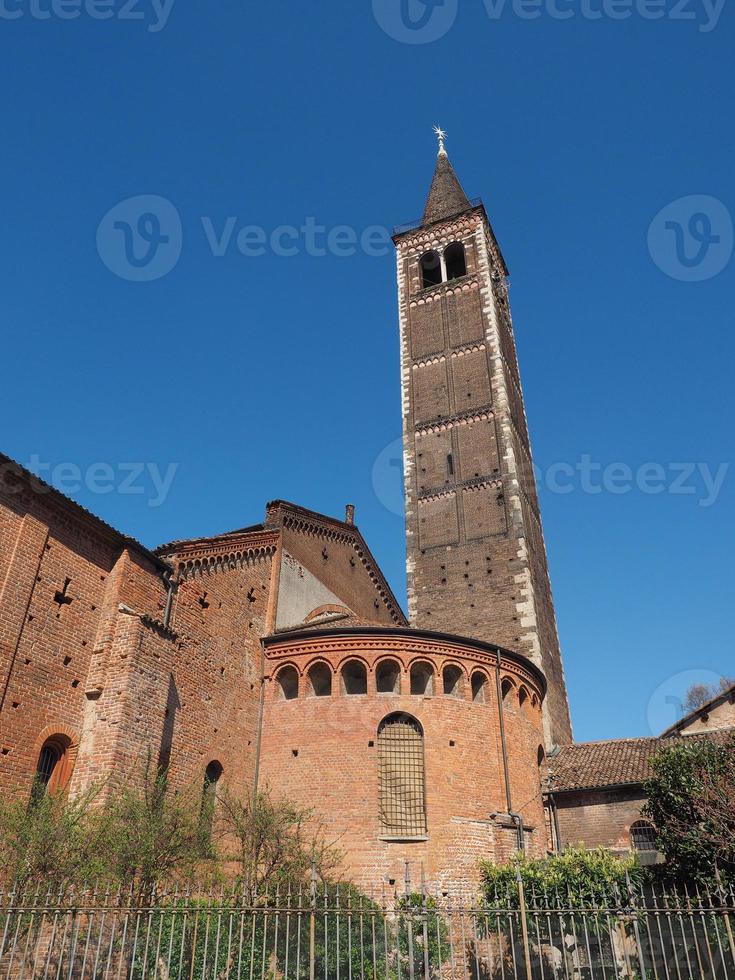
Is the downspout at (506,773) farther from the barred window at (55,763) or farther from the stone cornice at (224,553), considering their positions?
the barred window at (55,763)

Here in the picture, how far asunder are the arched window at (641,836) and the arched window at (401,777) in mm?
8260

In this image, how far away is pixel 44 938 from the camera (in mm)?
11805

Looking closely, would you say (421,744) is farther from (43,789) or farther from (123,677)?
(43,789)

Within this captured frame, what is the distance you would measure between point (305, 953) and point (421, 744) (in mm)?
6475

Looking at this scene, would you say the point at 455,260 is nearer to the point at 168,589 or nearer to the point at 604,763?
the point at 604,763

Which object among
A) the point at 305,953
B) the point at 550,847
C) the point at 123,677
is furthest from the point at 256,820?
the point at 550,847

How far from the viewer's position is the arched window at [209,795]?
13.6 metres

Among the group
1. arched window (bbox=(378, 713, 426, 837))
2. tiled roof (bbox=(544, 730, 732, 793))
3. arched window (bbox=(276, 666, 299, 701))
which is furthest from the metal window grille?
tiled roof (bbox=(544, 730, 732, 793))

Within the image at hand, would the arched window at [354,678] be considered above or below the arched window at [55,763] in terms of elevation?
above

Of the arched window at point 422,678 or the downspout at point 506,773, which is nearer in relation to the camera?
the downspout at point 506,773

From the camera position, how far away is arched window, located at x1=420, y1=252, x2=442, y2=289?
3953 cm

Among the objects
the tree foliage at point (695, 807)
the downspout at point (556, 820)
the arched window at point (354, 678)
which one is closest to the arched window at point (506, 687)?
the arched window at point (354, 678)

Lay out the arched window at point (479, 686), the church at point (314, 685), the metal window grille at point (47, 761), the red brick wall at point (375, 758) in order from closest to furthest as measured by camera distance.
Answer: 1. the metal window grille at point (47, 761)
2. the church at point (314, 685)
3. the red brick wall at point (375, 758)
4. the arched window at point (479, 686)

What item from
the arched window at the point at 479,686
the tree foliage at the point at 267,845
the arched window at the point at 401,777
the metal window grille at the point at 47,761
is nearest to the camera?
the metal window grille at the point at 47,761
